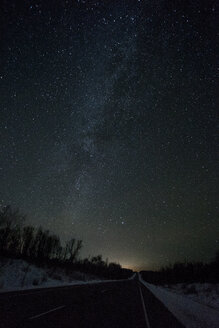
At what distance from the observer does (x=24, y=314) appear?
646cm

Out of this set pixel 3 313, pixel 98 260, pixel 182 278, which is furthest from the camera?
pixel 98 260

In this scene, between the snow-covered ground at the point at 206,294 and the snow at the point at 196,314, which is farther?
the snow-covered ground at the point at 206,294

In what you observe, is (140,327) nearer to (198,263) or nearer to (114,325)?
(114,325)

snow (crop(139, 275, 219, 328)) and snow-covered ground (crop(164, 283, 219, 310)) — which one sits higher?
snow-covered ground (crop(164, 283, 219, 310))

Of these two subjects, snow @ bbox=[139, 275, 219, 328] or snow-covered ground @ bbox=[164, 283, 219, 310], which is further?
snow-covered ground @ bbox=[164, 283, 219, 310]

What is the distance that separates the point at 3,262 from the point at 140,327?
83.5 feet

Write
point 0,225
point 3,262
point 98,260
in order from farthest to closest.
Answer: point 98,260 < point 0,225 < point 3,262

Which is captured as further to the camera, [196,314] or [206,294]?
[206,294]

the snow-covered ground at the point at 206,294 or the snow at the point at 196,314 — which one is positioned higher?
the snow-covered ground at the point at 206,294

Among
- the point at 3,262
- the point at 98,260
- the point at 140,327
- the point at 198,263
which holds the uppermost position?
the point at 98,260

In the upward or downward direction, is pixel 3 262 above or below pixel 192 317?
above

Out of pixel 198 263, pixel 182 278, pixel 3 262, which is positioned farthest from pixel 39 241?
pixel 198 263

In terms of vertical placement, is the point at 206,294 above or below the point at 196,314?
above

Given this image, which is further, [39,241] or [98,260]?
[98,260]
